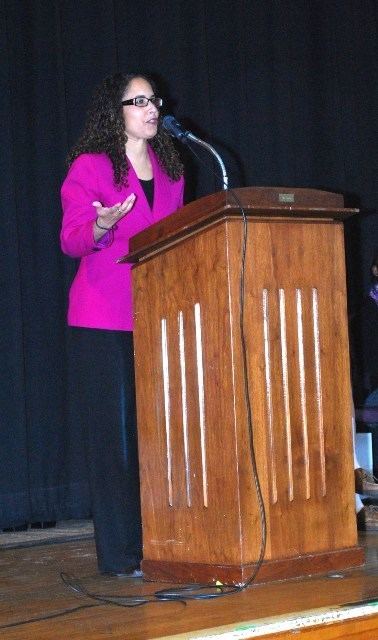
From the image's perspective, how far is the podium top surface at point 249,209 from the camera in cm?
203

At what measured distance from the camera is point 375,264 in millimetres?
4492

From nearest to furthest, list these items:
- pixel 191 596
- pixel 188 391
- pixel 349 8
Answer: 1. pixel 191 596
2. pixel 188 391
3. pixel 349 8

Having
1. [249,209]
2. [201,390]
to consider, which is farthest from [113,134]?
[201,390]

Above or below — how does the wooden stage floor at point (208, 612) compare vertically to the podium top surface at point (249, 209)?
below

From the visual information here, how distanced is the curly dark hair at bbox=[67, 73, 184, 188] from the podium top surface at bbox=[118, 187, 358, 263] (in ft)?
1.21

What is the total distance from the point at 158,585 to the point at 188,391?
496 mm

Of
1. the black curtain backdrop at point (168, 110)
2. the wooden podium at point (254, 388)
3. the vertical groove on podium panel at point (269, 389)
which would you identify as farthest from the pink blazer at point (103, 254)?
the black curtain backdrop at point (168, 110)

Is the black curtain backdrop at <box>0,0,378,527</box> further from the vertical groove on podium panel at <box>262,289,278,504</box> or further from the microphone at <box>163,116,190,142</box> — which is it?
the vertical groove on podium panel at <box>262,289,278,504</box>

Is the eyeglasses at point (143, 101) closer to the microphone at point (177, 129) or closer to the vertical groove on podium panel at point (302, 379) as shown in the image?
the microphone at point (177, 129)

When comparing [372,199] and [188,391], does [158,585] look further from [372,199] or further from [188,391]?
[372,199]

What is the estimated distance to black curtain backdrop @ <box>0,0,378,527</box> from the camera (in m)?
3.84

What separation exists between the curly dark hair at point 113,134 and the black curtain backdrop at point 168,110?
4.18ft

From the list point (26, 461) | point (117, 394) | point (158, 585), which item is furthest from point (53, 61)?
point (158, 585)

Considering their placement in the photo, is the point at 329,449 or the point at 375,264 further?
the point at 375,264
